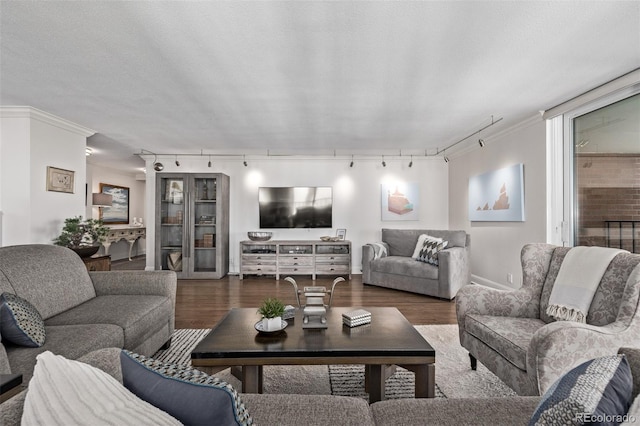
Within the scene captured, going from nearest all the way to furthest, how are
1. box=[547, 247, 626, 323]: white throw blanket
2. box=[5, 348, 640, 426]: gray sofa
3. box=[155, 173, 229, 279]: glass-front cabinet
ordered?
box=[5, 348, 640, 426]: gray sofa < box=[547, 247, 626, 323]: white throw blanket < box=[155, 173, 229, 279]: glass-front cabinet

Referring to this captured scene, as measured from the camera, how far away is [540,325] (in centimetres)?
201

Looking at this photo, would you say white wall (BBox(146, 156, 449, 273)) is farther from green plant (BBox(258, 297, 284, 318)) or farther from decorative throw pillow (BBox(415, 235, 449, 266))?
green plant (BBox(258, 297, 284, 318))

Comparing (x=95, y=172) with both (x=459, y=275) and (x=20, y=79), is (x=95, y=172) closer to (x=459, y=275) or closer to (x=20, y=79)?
(x=20, y=79)

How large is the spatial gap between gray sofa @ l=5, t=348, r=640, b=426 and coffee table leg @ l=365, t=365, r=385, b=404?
2.19 ft

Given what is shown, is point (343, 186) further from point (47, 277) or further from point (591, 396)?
point (591, 396)

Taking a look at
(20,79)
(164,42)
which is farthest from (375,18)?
(20,79)

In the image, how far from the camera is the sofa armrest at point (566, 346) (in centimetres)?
149

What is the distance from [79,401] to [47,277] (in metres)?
2.18

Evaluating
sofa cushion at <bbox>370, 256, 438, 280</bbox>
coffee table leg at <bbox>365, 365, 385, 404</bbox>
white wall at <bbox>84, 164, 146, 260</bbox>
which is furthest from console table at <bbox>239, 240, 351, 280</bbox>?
coffee table leg at <bbox>365, 365, 385, 404</bbox>

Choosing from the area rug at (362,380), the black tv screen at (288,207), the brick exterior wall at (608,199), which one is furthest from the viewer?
the black tv screen at (288,207)

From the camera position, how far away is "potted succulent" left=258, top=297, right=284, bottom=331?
189 centimetres

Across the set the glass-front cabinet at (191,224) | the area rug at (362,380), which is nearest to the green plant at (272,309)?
the area rug at (362,380)

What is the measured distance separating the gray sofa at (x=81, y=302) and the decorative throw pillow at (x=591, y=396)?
1.96 m

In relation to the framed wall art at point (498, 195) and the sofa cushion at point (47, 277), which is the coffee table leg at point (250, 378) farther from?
the framed wall art at point (498, 195)
